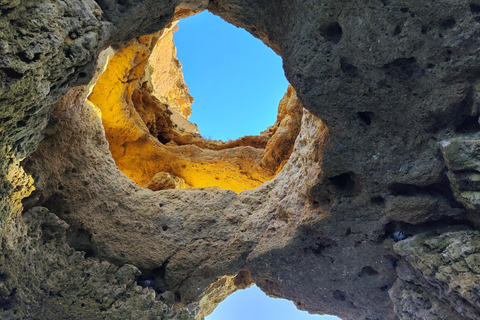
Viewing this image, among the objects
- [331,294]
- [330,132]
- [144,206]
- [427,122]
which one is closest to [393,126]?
[427,122]

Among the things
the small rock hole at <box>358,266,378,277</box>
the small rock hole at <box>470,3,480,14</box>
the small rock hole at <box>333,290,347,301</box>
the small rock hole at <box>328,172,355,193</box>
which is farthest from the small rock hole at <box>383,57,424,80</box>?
the small rock hole at <box>333,290,347,301</box>

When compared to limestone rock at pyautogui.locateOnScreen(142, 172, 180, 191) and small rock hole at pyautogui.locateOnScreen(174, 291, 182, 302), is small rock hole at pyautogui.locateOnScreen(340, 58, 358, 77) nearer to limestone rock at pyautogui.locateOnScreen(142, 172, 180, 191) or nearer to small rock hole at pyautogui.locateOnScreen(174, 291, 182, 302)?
small rock hole at pyautogui.locateOnScreen(174, 291, 182, 302)

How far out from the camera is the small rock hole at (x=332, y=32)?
4.70 m

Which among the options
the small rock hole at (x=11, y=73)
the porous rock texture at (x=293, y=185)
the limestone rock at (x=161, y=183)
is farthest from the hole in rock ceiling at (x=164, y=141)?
the small rock hole at (x=11, y=73)

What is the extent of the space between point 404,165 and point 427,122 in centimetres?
69

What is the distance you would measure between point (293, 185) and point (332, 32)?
10.4 ft

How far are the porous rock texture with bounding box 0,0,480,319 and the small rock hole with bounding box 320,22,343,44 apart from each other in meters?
0.03

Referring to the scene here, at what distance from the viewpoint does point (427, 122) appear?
4.76m

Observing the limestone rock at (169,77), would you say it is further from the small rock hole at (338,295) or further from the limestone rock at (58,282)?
the small rock hole at (338,295)

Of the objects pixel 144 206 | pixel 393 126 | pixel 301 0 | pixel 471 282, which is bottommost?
pixel 471 282

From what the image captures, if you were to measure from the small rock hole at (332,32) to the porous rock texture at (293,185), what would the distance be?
3cm

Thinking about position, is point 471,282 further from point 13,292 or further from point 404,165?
point 13,292

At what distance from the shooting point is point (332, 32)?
4766mm

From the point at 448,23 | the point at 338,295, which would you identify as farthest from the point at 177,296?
the point at 448,23
